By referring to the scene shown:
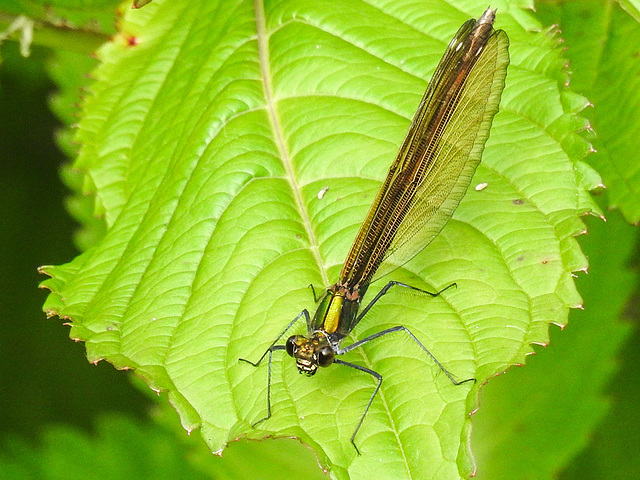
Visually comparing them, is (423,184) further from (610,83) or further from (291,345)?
(610,83)

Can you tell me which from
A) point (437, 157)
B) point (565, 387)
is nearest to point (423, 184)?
point (437, 157)

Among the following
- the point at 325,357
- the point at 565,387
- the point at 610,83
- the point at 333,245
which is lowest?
the point at 325,357

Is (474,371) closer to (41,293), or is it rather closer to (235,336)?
(235,336)

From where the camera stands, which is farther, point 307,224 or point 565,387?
point 565,387

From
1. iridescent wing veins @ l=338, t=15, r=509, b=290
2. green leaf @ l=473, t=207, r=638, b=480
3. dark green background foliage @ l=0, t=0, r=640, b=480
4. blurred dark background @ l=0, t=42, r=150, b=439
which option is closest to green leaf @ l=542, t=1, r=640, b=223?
dark green background foliage @ l=0, t=0, r=640, b=480

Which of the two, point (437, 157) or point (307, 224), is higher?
point (437, 157)

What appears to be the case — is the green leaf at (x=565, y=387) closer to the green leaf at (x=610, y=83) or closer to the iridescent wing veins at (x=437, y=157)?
the green leaf at (x=610, y=83)
